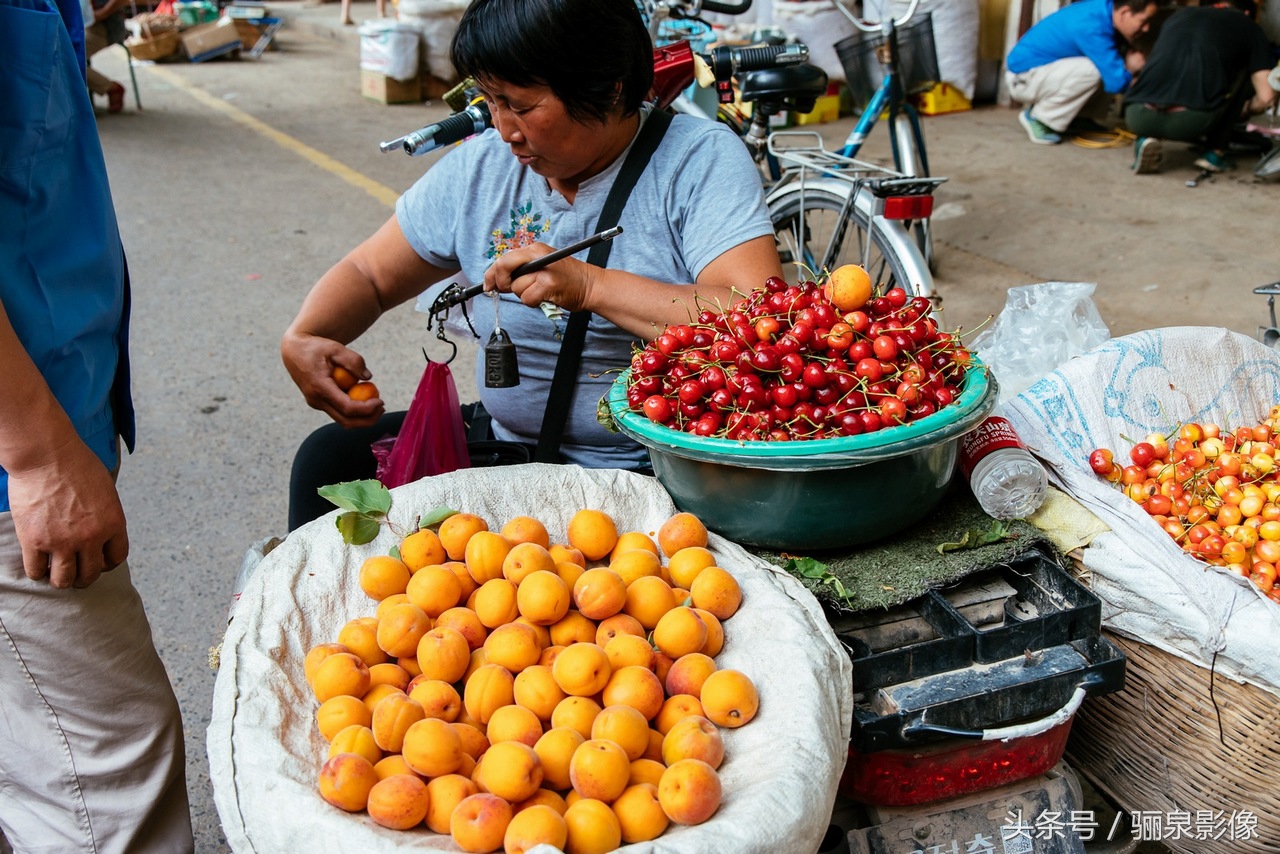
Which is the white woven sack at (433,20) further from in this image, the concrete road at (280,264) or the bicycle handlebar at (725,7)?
the bicycle handlebar at (725,7)

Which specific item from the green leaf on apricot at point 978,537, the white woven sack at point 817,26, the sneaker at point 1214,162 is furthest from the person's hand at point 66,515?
the white woven sack at point 817,26

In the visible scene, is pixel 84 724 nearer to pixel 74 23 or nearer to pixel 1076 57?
pixel 74 23

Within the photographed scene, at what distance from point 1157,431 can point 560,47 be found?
4.95ft

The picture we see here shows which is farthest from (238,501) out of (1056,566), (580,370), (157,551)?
(1056,566)

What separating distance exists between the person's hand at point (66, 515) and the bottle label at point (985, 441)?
4.88 ft

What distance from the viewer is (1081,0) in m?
7.52

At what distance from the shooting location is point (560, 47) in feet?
6.40

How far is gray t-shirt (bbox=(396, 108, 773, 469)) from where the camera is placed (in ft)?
7.09

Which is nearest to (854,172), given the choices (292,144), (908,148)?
(908,148)

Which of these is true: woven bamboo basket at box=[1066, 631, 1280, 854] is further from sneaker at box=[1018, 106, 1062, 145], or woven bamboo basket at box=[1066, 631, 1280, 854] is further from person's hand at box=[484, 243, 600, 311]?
sneaker at box=[1018, 106, 1062, 145]

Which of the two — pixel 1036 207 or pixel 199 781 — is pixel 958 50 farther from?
pixel 199 781

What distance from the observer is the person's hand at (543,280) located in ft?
6.45

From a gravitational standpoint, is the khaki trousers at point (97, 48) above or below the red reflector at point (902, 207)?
below

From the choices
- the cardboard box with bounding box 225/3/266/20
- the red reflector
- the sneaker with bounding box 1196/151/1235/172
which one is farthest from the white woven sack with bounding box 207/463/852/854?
the cardboard box with bounding box 225/3/266/20
